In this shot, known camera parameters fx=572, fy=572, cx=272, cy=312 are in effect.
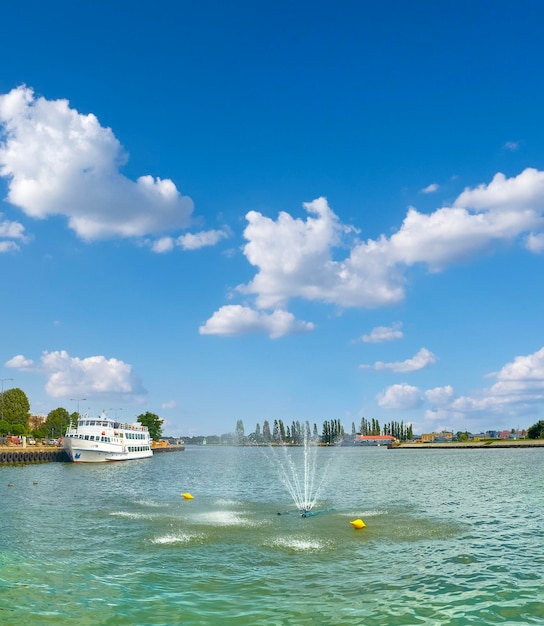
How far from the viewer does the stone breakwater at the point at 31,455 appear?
11669 centimetres

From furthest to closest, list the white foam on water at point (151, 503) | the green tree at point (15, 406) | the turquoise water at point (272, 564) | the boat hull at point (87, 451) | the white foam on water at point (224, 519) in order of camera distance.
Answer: the green tree at point (15, 406) < the boat hull at point (87, 451) < the white foam on water at point (151, 503) < the white foam on water at point (224, 519) < the turquoise water at point (272, 564)

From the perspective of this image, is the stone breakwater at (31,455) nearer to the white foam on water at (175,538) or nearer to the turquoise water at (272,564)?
the turquoise water at (272,564)

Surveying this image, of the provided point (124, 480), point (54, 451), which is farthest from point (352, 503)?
point (54, 451)

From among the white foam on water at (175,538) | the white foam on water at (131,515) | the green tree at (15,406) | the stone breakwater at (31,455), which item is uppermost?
the green tree at (15,406)

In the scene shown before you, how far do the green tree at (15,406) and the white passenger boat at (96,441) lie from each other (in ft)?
191

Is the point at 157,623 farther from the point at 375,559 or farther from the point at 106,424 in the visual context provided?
the point at 106,424

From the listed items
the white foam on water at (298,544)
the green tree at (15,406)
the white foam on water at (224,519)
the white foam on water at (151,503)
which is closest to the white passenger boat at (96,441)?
the green tree at (15,406)

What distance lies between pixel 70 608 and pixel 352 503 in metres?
31.0

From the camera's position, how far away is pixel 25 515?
40531 mm

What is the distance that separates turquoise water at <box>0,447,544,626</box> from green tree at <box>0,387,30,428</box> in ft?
473

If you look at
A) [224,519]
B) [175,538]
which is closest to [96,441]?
[224,519]

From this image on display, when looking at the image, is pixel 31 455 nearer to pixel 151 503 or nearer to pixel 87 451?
pixel 87 451

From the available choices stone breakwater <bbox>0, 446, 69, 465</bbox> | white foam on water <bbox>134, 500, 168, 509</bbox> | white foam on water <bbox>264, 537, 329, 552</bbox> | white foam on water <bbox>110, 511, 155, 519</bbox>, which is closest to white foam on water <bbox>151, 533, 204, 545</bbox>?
white foam on water <bbox>264, 537, 329, 552</bbox>

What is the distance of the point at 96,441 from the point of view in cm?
11906
